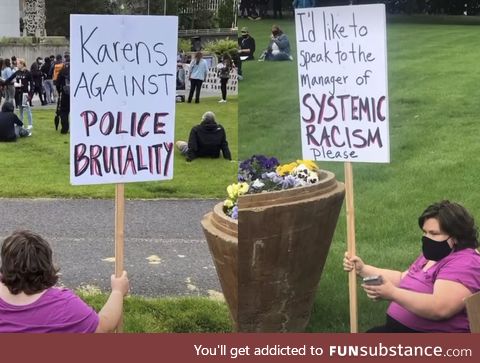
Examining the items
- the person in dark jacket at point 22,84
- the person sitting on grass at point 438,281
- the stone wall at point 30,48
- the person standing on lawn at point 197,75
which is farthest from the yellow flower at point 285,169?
the stone wall at point 30,48

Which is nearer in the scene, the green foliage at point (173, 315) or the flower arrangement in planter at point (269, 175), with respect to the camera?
the flower arrangement in planter at point (269, 175)

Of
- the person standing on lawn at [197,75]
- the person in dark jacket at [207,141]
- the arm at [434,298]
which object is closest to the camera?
the arm at [434,298]

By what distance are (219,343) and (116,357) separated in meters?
0.35

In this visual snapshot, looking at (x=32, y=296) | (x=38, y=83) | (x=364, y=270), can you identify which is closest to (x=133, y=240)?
(x=364, y=270)

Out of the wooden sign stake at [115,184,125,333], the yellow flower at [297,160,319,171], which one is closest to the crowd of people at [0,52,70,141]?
the yellow flower at [297,160,319,171]

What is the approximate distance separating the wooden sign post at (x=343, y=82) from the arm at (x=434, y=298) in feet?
1.60

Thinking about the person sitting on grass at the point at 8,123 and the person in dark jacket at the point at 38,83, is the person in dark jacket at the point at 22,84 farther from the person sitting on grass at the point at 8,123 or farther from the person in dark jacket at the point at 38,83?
the person sitting on grass at the point at 8,123

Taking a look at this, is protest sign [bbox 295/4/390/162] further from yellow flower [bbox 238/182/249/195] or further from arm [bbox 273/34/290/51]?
yellow flower [bbox 238/182/249/195]

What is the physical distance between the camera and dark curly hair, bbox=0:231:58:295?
237 cm

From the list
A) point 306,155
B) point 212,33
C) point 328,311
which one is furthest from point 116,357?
point 212,33

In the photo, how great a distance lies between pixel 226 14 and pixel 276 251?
123 cm

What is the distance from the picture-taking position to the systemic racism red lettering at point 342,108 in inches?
104

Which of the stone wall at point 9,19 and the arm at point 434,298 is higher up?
the stone wall at point 9,19

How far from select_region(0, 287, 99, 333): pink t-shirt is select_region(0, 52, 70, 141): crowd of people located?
862 cm
